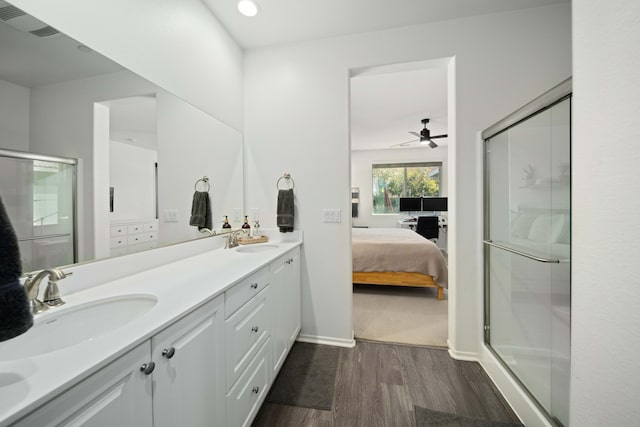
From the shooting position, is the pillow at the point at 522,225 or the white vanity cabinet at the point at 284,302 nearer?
the pillow at the point at 522,225

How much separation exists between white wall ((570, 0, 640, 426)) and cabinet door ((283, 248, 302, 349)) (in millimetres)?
1471

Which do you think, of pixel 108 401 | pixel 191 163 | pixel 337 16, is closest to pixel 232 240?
pixel 191 163

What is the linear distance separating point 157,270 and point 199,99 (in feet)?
3.94

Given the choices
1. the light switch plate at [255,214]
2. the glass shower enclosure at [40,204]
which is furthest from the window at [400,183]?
the glass shower enclosure at [40,204]

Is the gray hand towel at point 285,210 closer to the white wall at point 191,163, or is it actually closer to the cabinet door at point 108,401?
the white wall at point 191,163

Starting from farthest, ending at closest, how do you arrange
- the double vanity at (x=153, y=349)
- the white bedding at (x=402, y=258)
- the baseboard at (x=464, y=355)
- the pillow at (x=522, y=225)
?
the white bedding at (x=402, y=258)
the baseboard at (x=464, y=355)
the pillow at (x=522, y=225)
the double vanity at (x=153, y=349)

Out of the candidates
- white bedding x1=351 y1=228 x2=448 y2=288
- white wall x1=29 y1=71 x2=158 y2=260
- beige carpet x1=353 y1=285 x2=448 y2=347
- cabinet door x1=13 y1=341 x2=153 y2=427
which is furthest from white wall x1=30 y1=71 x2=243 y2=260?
white bedding x1=351 y1=228 x2=448 y2=288

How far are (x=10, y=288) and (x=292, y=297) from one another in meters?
1.62

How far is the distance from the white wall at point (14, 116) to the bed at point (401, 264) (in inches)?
110

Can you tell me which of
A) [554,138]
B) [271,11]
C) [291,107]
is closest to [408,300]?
[554,138]

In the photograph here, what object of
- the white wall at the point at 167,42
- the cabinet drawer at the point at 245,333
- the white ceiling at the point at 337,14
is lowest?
the cabinet drawer at the point at 245,333

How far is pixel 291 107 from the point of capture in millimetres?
2143

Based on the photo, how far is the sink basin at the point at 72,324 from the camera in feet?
2.31

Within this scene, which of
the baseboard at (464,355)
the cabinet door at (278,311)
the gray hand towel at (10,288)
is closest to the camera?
the gray hand towel at (10,288)
